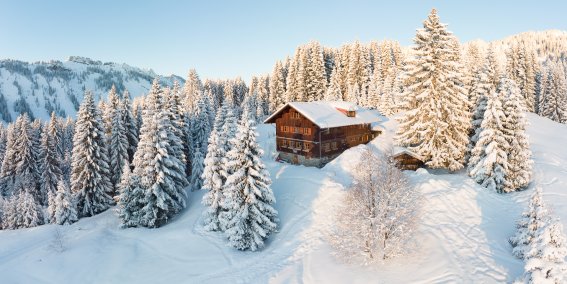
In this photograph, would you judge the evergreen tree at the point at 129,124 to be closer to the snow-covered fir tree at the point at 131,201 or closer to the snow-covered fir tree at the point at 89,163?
the snow-covered fir tree at the point at 89,163

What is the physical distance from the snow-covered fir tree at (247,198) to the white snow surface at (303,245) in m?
1.27

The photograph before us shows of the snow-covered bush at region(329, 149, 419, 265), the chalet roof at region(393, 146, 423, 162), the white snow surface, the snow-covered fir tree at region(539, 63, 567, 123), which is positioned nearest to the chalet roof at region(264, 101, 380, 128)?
the white snow surface

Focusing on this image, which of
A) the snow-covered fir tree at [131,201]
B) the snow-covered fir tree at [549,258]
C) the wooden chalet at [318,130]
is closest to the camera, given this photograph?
the snow-covered fir tree at [549,258]

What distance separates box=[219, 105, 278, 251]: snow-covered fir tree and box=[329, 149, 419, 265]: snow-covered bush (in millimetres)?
7919

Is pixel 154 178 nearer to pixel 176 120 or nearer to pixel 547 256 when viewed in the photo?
pixel 176 120

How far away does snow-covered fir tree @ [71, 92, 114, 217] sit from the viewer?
44656 millimetres

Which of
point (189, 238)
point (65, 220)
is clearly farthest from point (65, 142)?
point (189, 238)

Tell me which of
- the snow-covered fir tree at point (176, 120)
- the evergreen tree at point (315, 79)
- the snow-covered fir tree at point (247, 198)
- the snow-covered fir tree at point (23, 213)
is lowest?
the snow-covered fir tree at point (23, 213)

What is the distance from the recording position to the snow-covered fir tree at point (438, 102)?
34.1m

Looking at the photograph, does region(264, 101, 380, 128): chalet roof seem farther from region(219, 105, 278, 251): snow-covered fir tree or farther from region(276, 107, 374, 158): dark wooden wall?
region(219, 105, 278, 251): snow-covered fir tree

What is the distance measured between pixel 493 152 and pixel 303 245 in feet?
59.7

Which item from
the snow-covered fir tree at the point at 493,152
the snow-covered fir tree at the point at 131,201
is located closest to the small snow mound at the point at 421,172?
the snow-covered fir tree at the point at 493,152

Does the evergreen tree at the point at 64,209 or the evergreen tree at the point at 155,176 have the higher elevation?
the evergreen tree at the point at 155,176

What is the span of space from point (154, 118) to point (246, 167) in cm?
1430
